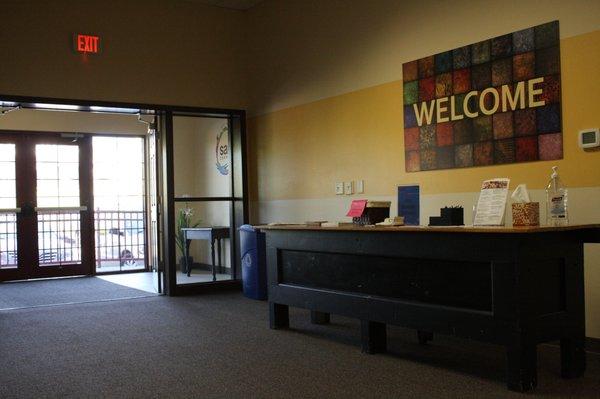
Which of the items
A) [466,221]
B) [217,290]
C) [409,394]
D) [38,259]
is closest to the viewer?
[409,394]

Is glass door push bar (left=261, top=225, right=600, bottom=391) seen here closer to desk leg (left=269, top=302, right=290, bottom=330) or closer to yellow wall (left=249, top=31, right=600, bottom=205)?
desk leg (left=269, top=302, right=290, bottom=330)

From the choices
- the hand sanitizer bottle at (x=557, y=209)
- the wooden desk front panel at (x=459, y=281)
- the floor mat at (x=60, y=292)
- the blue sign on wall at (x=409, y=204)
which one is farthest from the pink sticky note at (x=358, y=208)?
the floor mat at (x=60, y=292)

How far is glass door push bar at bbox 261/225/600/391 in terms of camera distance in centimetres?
308

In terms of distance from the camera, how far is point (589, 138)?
3777 mm

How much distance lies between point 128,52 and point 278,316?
3.56 metres

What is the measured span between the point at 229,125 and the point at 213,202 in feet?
3.18

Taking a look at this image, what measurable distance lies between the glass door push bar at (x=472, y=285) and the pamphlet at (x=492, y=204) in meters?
0.22

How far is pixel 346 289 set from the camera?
162 inches

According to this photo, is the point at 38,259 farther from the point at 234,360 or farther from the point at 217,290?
the point at 234,360

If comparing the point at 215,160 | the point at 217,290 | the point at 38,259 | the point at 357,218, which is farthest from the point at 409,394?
the point at 38,259

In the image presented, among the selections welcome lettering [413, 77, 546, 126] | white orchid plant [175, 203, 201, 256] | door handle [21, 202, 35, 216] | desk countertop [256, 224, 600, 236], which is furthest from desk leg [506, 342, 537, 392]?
door handle [21, 202, 35, 216]

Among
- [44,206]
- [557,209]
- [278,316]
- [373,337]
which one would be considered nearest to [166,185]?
[278,316]

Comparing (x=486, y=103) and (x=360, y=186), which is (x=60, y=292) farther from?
(x=486, y=103)

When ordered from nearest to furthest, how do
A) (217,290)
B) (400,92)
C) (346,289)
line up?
1. (346,289)
2. (400,92)
3. (217,290)
